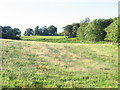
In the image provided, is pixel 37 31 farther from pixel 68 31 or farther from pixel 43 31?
pixel 68 31

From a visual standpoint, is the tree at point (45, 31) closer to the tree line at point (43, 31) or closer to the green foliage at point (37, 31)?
the tree line at point (43, 31)

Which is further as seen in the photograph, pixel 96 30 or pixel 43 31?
pixel 43 31

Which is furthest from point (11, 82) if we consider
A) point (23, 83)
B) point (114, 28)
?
point (114, 28)

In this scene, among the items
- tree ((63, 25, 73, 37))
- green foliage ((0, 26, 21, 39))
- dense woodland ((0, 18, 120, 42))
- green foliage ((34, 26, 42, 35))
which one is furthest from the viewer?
green foliage ((34, 26, 42, 35))

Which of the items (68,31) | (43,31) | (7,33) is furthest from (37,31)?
(7,33)

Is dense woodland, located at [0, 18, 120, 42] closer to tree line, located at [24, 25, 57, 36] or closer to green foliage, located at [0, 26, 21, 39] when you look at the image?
green foliage, located at [0, 26, 21, 39]

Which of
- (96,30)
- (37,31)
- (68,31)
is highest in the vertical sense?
(37,31)

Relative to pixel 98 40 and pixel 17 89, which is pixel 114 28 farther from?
pixel 17 89

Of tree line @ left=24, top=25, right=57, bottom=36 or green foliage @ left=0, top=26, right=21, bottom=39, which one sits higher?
tree line @ left=24, top=25, right=57, bottom=36

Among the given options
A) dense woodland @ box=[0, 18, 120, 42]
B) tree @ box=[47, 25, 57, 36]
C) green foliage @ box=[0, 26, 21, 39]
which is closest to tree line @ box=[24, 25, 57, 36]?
tree @ box=[47, 25, 57, 36]

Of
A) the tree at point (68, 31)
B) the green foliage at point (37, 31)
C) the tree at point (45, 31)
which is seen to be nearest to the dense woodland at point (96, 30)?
the tree at point (68, 31)

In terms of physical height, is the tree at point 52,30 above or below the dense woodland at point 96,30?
above

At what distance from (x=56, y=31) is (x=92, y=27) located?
122202mm

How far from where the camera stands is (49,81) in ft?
42.9
